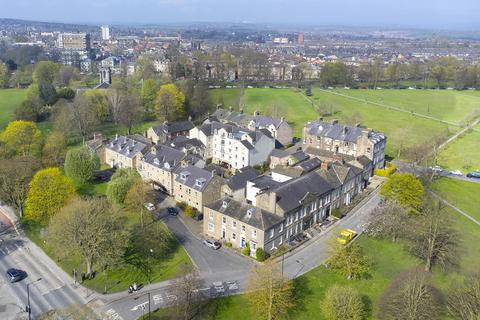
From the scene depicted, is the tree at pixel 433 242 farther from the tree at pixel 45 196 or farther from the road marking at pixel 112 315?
the tree at pixel 45 196

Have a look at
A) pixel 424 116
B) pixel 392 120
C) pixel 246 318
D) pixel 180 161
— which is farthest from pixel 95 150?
pixel 424 116

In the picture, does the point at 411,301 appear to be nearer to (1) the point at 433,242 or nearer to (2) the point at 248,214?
(1) the point at 433,242

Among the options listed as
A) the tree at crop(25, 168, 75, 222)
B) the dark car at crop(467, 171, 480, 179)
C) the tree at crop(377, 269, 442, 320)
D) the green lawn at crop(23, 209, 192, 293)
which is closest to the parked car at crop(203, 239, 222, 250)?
the green lawn at crop(23, 209, 192, 293)

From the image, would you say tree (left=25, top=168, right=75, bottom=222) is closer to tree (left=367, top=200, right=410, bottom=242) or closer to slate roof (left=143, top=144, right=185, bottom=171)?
slate roof (left=143, top=144, right=185, bottom=171)

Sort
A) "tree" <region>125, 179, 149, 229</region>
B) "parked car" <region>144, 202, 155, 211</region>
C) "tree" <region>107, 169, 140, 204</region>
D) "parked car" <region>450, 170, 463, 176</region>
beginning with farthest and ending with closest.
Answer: "parked car" <region>450, 170, 463, 176</region> → "parked car" <region>144, 202, 155, 211</region> → "tree" <region>107, 169, 140, 204</region> → "tree" <region>125, 179, 149, 229</region>

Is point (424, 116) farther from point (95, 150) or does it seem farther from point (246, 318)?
point (246, 318)

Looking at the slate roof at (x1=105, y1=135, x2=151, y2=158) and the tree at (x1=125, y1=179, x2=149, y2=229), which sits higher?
the slate roof at (x1=105, y1=135, x2=151, y2=158)
